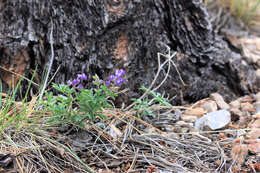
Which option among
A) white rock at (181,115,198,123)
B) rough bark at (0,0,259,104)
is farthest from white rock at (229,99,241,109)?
white rock at (181,115,198,123)

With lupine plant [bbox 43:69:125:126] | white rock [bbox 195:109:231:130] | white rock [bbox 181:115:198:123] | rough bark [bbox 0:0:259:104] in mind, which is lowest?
white rock [bbox 181:115:198:123]

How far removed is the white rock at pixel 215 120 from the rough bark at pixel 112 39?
387 mm

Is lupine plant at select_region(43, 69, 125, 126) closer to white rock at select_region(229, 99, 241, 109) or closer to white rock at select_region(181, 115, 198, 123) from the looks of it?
white rock at select_region(181, 115, 198, 123)

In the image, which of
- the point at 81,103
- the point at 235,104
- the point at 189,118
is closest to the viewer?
the point at 81,103

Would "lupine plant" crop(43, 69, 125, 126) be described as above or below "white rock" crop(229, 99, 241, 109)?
above

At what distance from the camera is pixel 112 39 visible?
2.25 m

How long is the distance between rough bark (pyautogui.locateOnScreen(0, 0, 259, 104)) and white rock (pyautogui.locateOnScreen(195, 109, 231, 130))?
1.27 feet

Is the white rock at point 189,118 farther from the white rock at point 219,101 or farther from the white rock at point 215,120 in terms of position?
the white rock at point 219,101

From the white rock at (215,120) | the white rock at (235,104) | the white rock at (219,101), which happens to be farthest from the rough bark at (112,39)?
the white rock at (215,120)

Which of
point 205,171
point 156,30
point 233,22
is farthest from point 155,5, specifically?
point 233,22

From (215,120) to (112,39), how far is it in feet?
2.74


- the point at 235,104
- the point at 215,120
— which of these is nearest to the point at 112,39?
the point at 215,120

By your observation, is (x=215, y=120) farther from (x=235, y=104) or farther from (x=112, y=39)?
(x=112, y=39)

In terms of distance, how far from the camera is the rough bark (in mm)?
2143
